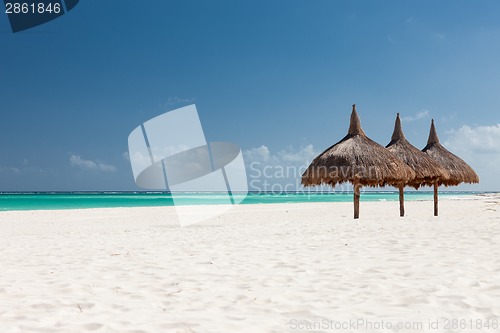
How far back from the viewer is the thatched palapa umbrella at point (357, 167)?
12.7 meters

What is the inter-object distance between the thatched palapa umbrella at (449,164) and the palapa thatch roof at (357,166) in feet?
10.8

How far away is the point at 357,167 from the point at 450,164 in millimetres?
5894

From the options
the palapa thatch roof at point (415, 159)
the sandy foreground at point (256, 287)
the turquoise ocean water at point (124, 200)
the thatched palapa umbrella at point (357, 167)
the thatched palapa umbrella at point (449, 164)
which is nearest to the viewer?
the sandy foreground at point (256, 287)

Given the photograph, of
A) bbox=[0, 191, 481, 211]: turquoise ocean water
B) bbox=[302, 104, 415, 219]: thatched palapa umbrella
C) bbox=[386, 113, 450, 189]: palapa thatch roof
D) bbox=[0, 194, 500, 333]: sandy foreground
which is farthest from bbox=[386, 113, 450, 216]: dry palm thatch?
bbox=[0, 191, 481, 211]: turquoise ocean water

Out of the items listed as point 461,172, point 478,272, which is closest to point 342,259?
point 478,272

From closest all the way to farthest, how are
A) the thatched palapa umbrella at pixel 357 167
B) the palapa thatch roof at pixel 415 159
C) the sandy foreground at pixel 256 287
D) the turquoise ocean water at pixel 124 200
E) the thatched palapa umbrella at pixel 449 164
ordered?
the sandy foreground at pixel 256 287 < the thatched palapa umbrella at pixel 357 167 < the palapa thatch roof at pixel 415 159 < the thatched palapa umbrella at pixel 449 164 < the turquoise ocean water at pixel 124 200

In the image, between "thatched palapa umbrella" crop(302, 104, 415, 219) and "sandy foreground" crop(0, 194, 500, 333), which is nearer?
"sandy foreground" crop(0, 194, 500, 333)

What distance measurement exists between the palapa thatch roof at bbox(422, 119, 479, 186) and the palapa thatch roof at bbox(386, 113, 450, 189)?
2.98 feet

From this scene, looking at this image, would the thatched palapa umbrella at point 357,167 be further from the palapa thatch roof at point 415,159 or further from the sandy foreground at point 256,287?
the sandy foreground at point 256,287

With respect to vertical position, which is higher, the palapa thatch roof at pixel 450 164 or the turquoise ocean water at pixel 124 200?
the palapa thatch roof at pixel 450 164

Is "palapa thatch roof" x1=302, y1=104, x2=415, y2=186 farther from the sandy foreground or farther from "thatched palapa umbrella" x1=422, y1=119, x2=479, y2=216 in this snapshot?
the sandy foreground

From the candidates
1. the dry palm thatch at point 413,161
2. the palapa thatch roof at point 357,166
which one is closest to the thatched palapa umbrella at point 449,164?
the dry palm thatch at point 413,161

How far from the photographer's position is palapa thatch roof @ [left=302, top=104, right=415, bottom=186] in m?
12.7

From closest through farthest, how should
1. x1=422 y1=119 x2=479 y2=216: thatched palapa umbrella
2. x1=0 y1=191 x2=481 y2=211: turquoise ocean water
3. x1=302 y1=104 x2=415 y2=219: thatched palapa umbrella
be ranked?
1. x1=302 y1=104 x2=415 y2=219: thatched palapa umbrella
2. x1=422 y1=119 x2=479 y2=216: thatched palapa umbrella
3. x1=0 y1=191 x2=481 y2=211: turquoise ocean water
